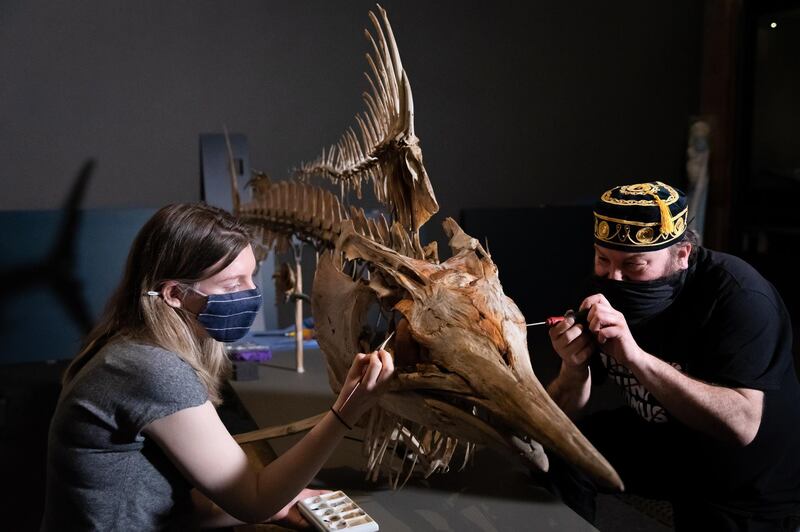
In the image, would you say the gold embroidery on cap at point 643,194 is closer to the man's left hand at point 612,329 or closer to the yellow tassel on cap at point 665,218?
the yellow tassel on cap at point 665,218

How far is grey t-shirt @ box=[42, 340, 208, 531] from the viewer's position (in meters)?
1.59

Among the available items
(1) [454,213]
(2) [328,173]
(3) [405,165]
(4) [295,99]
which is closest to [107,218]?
(4) [295,99]

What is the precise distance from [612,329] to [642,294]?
0.88 ft

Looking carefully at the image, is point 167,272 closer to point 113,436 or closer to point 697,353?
point 113,436

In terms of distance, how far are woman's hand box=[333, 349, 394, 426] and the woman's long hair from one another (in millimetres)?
400

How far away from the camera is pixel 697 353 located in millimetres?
2068

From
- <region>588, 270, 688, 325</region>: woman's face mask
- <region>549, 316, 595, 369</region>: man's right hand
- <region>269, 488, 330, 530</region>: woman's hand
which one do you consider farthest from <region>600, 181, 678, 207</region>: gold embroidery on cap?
<region>269, 488, 330, 530</region>: woman's hand

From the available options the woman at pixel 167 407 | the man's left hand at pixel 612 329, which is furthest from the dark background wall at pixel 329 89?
the man's left hand at pixel 612 329

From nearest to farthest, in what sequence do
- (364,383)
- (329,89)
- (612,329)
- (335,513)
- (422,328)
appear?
(364,383) → (422,328) → (612,329) → (335,513) → (329,89)

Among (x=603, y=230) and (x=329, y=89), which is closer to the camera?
(x=603, y=230)

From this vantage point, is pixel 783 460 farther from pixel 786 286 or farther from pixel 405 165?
pixel 786 286

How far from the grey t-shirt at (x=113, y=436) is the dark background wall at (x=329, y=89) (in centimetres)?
313

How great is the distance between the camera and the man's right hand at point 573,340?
75.3 inches

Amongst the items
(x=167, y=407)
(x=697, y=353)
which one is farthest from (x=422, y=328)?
(x=697, y=353)
